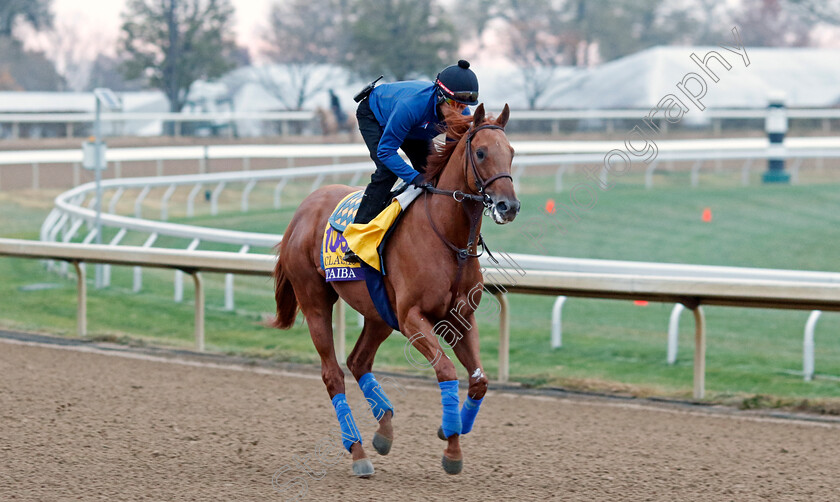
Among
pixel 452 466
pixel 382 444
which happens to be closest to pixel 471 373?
pixel 452 466

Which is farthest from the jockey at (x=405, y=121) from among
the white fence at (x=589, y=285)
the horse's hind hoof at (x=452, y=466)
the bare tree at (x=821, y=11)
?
the bare tree at (x=821, y=11)

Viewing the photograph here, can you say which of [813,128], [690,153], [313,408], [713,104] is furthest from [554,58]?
[313,408]

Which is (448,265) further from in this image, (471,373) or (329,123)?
(329,123)

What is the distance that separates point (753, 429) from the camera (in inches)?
234

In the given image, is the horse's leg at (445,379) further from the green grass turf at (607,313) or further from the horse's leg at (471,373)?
the green grass turf at (607,313)

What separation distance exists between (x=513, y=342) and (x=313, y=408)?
2.91m

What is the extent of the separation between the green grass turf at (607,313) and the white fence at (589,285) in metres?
0.30

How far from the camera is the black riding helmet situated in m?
4.77

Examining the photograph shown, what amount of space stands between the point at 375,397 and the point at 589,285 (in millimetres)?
2336

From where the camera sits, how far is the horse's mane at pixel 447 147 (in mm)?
4766

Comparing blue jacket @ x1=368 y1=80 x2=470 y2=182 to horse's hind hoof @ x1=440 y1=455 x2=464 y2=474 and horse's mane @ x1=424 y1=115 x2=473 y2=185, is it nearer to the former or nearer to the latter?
horse's mane @ x1=424 y1=115 x2=473 y2=185

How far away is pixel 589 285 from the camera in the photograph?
711 cm

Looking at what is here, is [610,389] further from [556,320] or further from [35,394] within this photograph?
[35,394]

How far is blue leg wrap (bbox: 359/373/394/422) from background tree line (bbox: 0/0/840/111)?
1319 inches
